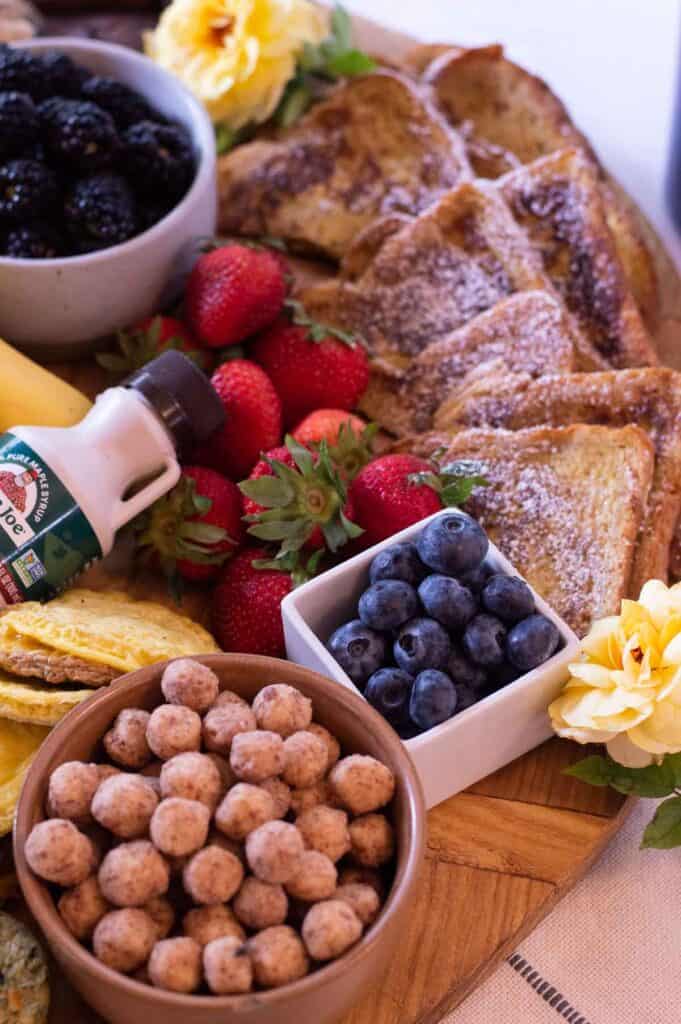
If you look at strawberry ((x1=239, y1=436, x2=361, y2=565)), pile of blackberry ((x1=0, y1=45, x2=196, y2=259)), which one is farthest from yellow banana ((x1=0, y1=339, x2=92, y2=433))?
strawberry ((x1=239, y1=436, x2=361, y2=565))

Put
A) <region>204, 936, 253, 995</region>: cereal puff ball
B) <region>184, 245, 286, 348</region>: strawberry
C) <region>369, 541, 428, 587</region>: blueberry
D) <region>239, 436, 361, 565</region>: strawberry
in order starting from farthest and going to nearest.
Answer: <region>184, 245, 286, 348</region>: strawberry, <region>239, 436, 361, 565</region>: strawberry, <region>369, 541, 428, 587</region>: blueberry, <region>204, 936, 253, 995</region>: cereal puff ball

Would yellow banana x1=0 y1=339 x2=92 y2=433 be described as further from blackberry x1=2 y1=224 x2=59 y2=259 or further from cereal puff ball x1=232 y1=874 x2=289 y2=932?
cereal puff ball x1=232 y1=874 x2=289 y2=932

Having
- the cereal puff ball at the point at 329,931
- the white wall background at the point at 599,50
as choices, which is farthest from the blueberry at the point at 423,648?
the white wall background at the point at 599,50

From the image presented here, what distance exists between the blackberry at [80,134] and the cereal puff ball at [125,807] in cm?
101

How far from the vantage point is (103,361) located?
183 centimetres

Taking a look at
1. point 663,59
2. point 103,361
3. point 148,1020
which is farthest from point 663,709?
point 663,59

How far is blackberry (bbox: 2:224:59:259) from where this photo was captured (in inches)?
69.0

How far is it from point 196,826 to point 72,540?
0.53 metres

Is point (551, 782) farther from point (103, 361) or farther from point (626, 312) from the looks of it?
point (103, 361)

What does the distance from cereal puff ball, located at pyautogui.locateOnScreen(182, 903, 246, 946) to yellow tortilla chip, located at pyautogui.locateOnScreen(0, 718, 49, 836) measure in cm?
30

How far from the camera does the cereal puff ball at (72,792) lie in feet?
3.88

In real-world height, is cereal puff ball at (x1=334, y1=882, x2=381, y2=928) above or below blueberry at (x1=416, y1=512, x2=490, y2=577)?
below

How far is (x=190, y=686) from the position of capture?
125cm

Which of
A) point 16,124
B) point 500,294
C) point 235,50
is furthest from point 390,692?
point 235,50
